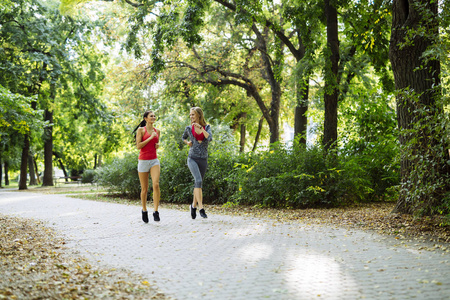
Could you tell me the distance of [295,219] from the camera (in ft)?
27.8

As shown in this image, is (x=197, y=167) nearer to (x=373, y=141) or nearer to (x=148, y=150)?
(x=148, y=150)

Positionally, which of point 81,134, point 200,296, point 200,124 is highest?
point 81,134

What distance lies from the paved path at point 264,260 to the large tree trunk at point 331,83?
489 centimetres

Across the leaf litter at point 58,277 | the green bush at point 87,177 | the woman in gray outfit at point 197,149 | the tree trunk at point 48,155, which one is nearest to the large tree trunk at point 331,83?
the woman in gray outfit at point 197,149

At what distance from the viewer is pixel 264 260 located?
192 inches

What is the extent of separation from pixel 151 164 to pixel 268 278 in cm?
465

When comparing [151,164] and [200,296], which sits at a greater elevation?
[151,164]

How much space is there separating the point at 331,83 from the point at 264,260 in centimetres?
794

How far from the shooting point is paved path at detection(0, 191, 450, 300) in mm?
3755

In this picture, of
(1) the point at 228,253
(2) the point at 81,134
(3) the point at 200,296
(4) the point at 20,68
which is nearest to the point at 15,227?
(1) the point at 228,253

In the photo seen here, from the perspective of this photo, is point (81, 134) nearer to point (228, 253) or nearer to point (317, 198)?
point (317, 198)

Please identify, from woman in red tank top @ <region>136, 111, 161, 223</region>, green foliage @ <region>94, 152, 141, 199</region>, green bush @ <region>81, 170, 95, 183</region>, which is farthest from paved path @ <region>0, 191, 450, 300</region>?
green bush @ <region>81, 170, 95, 183</region>

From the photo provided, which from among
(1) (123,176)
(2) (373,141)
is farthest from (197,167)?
(1) (123,176)

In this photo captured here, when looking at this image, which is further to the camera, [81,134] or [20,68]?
[81,134]
